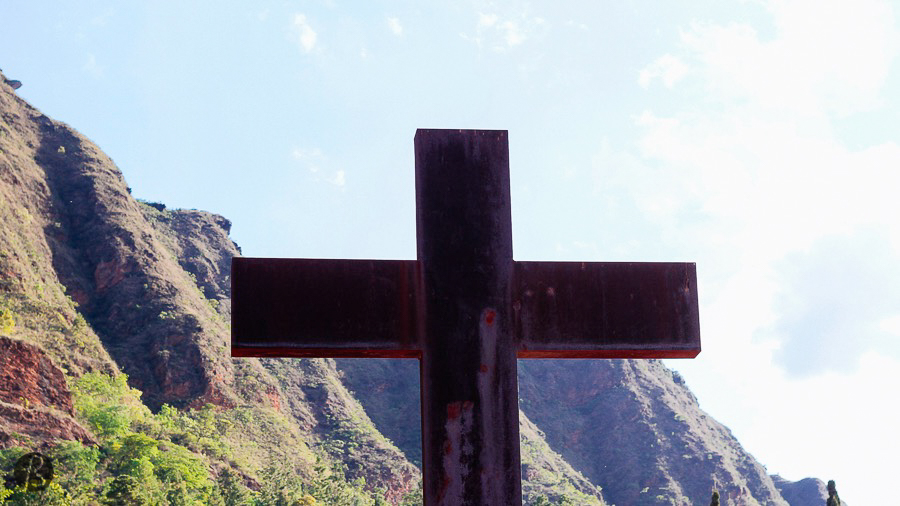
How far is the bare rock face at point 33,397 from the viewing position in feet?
186

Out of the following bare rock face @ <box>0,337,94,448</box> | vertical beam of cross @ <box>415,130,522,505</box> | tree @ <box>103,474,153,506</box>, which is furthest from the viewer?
bare rock face @ <box>0,337,94,448</box>

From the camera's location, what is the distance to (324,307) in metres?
3.69

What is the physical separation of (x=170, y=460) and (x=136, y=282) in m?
26.1

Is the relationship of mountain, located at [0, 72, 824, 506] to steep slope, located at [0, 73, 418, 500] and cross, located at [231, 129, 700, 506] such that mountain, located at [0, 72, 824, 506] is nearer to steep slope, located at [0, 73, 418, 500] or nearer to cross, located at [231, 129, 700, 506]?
steep slope, located at [0, 73, 418, 500]

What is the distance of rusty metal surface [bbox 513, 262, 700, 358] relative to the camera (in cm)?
373

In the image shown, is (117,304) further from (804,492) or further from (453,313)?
(804,492)

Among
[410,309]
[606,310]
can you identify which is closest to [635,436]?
[606,310]

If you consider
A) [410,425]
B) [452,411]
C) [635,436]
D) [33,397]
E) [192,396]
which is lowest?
[452,411]

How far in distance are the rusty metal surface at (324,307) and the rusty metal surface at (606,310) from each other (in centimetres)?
39

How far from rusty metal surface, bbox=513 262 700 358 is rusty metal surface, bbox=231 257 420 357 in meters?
0.39

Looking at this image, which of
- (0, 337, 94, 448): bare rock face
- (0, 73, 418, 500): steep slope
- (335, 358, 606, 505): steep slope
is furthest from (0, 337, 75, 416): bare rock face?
(335, 358, 606, 505): steep slope

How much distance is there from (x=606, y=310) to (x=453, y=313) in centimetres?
58

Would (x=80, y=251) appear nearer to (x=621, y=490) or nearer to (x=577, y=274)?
(x=621, y=490)

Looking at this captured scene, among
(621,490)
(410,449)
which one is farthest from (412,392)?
(621,490)
